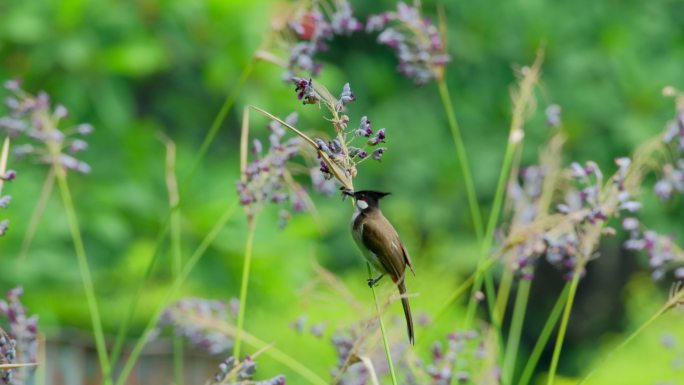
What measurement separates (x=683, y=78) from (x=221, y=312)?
488cm

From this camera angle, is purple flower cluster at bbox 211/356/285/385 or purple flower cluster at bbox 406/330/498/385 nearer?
purple flower cluster at bbox 211/356/285/385

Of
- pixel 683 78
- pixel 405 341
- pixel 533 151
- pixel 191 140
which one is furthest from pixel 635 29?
pixel 405 341

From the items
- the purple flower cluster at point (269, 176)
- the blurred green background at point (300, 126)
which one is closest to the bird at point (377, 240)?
the purple flower cluster at point (269, 176)

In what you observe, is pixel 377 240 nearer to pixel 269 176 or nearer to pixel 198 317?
Result: pixel 269 176

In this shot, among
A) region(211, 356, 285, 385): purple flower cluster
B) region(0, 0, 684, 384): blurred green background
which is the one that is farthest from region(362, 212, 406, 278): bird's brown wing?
region(0, 0, 684, 384): blurred green background

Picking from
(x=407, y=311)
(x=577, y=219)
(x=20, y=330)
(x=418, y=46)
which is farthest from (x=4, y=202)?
(x=418, y=46)

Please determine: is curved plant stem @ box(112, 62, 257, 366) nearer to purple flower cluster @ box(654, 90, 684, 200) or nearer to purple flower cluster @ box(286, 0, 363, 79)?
purple flower cluster @ box(286, 0, 363, 79)

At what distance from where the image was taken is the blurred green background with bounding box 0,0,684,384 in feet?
16.5

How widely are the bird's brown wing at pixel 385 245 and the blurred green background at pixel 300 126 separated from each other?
2.73 metres

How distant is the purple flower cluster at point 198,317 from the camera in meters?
1.90

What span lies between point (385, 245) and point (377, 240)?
11 millimetres

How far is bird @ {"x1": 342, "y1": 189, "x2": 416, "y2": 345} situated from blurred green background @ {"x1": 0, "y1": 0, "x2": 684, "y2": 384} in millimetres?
2725

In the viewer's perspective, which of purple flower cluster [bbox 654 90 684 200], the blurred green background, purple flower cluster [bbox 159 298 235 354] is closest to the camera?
purple flower cluster [bbox 654 90 684 200]

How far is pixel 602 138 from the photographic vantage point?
22.0 ft
